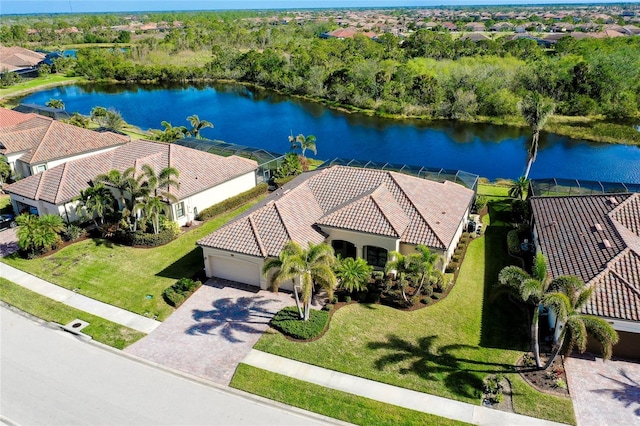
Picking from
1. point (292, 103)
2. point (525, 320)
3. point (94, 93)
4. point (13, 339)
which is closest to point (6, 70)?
point (94, 93)

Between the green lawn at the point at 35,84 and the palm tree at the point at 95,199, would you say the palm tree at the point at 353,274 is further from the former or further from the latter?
the green lawn at the point at 35,84

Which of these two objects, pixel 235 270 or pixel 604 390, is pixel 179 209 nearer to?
pixel 235 270

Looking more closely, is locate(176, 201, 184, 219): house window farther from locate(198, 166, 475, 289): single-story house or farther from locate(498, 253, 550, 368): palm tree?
locate(498, 253, 550, 368): palm tree

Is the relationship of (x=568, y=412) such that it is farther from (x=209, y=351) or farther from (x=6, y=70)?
(x=6, y=70)

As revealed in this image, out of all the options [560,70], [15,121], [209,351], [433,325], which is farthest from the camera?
[560,70]

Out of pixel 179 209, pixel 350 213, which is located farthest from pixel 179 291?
pixel 350 213

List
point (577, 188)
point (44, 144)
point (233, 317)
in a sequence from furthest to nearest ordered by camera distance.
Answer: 1. point (44, 144)
2. point (577, 188)
3. point (233, 317)
